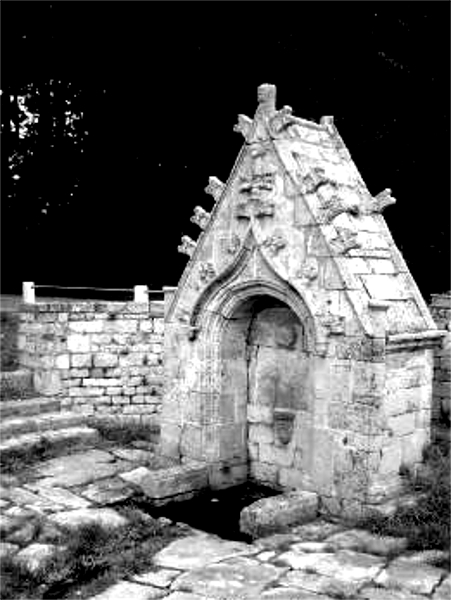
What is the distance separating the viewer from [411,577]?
5.66 metres

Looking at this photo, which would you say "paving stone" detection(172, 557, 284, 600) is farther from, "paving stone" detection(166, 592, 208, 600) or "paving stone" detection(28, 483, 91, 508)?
"paving stone" detection(28, 483, 91, 508)

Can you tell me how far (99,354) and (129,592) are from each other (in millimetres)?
6234

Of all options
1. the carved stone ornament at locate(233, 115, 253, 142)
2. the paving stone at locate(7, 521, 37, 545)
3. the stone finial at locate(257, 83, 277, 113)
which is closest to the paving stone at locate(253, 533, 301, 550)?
the paving stone at locate(7, 521, 37, 545)

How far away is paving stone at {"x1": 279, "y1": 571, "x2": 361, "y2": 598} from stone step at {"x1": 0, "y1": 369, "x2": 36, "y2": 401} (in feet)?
22.5

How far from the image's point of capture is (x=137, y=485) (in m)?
8.30

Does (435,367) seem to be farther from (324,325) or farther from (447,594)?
(447,594)

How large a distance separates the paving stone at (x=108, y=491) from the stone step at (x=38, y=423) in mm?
2113

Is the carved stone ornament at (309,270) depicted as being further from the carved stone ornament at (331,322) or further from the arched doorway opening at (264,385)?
the arched doorway opening at (264,385)

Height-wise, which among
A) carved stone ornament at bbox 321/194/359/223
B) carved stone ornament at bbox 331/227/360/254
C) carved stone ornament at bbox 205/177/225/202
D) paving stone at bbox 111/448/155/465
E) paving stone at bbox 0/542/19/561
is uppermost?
carved stone ornament at bbox 205/177/225/202

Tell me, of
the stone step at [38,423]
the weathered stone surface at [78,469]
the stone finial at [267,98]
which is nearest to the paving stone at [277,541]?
the weathered stone surface at [78,469]

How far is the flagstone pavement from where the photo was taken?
5.47m

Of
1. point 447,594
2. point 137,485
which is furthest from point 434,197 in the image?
point 447,594

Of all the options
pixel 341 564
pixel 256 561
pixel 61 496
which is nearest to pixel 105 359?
pixel 61 496

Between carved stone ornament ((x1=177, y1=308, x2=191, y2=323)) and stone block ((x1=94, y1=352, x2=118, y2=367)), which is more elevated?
carved stone ornament ((x1=177, y1=308, x2=191, y2=323))
